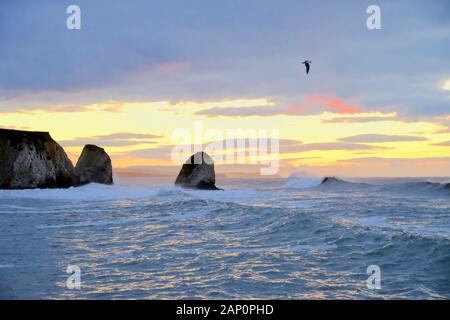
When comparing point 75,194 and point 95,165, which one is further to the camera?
point 95,165

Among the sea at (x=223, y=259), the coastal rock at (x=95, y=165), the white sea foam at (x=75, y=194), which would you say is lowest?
the white sea foam at (x=75, y=194)

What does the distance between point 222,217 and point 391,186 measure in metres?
44.3

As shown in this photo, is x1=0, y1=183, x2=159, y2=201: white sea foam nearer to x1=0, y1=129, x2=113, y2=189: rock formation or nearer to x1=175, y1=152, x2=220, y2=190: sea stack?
x1=0, y1=129, x2=113, y2=189: rock formation

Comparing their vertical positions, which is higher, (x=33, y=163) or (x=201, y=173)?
(x=33, y=163)

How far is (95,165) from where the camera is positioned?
62.0 meters

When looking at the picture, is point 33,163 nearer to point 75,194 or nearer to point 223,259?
point 75,194

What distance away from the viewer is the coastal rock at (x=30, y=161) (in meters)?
49.5

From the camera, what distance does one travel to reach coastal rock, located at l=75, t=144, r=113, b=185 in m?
61.2

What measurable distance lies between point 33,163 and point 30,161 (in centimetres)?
39

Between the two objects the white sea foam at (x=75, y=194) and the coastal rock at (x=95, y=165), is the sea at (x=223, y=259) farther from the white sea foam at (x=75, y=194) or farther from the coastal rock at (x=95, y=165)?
the coastal rock at (x=95, y=165)

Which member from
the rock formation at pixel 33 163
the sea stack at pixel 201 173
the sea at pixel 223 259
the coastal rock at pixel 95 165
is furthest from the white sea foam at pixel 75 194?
the sea at pixel 223 259

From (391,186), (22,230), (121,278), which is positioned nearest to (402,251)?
(121,278)

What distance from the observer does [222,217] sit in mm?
23312

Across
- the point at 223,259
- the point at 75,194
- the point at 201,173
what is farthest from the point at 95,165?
the point at 223,259
